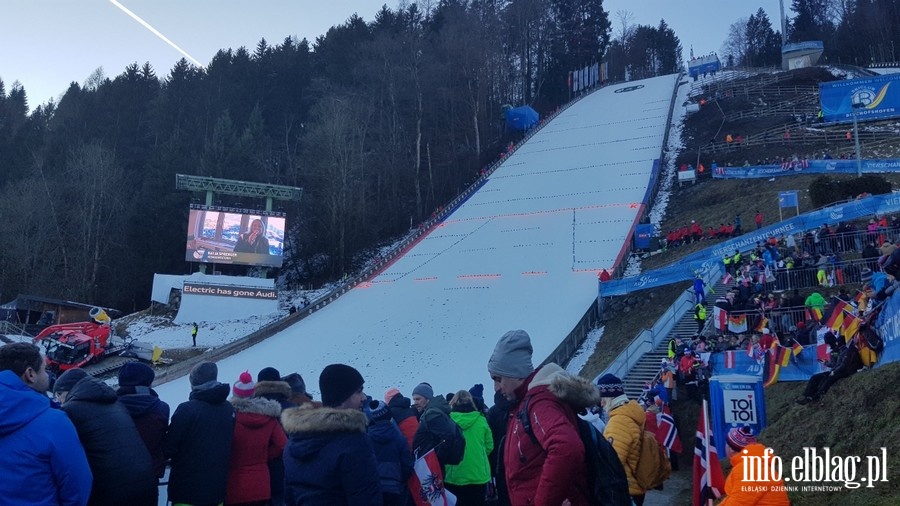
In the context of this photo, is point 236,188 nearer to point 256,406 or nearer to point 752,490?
point 256,406

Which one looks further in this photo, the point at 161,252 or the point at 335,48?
the point at 335,48

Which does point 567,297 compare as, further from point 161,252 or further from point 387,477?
point 161,252

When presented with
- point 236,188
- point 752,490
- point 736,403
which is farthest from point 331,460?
point 236,188

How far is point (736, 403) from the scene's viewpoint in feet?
25.0

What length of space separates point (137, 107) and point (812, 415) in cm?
6058

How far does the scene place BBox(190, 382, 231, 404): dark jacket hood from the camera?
180 inches

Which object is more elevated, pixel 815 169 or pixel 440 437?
pixel 815 169

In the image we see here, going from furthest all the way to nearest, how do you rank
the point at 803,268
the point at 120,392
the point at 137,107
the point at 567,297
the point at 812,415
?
→ the point at 137,107 → the point at 567,297 → the point at 803,268 → the point at 812,415 → the point at 120,392

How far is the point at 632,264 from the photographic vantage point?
26047 mm

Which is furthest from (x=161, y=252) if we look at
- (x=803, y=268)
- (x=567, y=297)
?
(x=803, y=268)

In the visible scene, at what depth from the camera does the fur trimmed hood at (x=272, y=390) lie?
17.3 ft

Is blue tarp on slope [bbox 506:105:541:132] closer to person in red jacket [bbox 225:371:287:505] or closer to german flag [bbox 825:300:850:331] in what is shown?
german flag [bbox 825:300:850:331]

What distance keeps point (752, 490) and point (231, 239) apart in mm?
32640

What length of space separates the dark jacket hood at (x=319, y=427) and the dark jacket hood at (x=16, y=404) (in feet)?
3.88
